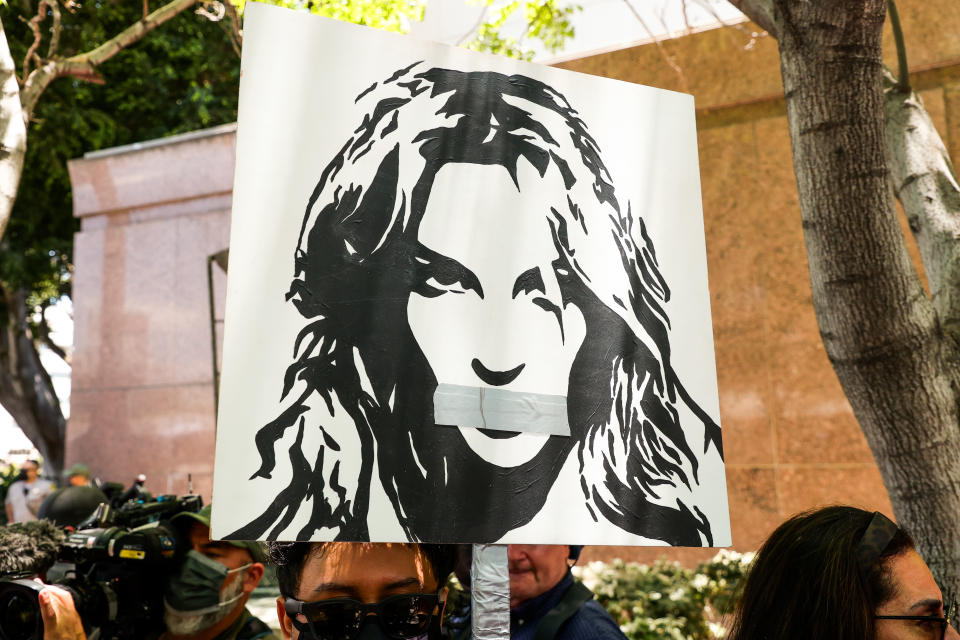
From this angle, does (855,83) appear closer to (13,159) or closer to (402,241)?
(402,241)

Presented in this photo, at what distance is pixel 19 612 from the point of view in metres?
2.72

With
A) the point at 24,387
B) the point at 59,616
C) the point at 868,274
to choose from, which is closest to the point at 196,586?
the point at 59,616

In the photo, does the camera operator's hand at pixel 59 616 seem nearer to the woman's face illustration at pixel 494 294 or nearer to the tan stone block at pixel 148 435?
the woman's face illustration at pixel 494 294

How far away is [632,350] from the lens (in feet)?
6.50

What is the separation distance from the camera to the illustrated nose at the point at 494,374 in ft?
5.76

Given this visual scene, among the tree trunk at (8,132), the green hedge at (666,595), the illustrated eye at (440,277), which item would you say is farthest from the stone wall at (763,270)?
the illustrated eye at (440,277)

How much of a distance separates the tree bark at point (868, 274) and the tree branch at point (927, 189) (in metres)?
0.43

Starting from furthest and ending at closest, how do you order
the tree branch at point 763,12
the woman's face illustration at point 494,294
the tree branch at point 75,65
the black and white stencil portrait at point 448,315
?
the tree branch at point 75,65, the tree branch at point 763,12, the woman's face illustration at point 494,294, the black and white stencil portrait at point 448,315

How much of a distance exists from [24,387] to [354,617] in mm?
16565

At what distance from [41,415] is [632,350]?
1674 cm

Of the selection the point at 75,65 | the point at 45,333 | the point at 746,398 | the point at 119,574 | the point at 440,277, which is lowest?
the point at 119,574

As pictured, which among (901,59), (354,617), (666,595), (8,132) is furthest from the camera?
(666,595)

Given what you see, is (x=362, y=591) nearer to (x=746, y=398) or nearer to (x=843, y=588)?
(x=843, y=588)

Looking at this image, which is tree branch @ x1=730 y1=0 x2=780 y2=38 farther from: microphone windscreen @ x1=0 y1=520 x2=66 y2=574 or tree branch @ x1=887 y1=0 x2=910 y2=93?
microphone windscreen @ x1=0 y1=520 x2=66 y2=574
